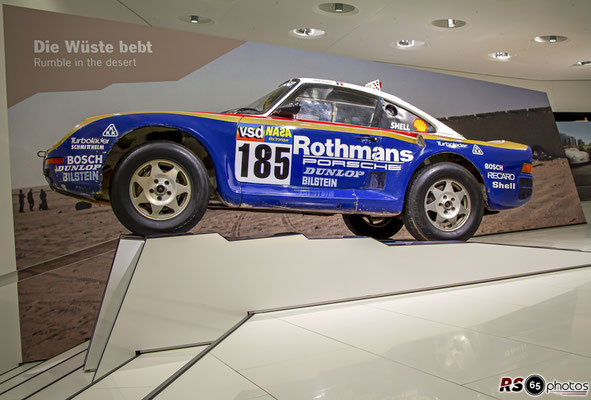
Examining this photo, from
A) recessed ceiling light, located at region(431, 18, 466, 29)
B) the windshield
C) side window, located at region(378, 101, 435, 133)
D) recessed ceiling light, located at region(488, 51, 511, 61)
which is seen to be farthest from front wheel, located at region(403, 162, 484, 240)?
recessed ceiling light, located at region(488, 51, 511, 61)

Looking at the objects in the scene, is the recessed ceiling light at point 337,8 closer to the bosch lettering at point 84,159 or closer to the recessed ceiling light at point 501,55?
the recessed ceiling light at point 501,55

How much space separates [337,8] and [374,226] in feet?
10.5

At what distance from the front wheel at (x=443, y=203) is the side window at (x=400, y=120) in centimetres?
39

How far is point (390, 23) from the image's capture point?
21.9 ft

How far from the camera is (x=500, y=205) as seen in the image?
159 inches

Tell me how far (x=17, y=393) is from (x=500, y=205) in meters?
4.18

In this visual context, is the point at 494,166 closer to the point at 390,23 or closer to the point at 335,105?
the point at 335,105

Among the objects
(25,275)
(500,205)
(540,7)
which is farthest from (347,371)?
(540,7)

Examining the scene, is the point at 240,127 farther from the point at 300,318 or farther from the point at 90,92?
the point at 90,92

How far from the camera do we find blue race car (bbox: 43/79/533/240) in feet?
9.81

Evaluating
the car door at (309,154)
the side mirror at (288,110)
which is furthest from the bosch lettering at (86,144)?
the side mirror at (288,110)

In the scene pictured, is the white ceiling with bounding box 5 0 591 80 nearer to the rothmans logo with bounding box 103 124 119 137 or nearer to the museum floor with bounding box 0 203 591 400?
the rothmans logo with bounding box 103 124 119 137

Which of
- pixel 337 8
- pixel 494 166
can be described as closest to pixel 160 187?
pixel 494 166

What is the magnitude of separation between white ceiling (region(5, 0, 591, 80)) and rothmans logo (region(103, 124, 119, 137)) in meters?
2.82
